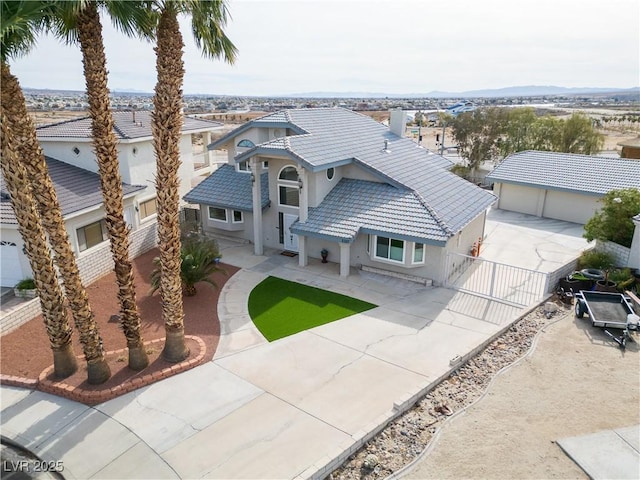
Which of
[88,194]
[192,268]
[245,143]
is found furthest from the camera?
[245,143]

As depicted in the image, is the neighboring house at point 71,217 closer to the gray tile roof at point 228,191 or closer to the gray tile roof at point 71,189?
A: the gray tile roof at point 71,189

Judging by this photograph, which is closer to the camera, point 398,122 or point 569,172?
point 398,122

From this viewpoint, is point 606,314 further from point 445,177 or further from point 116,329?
point 116,329

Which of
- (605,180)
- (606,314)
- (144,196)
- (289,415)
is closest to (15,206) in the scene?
(289,415)

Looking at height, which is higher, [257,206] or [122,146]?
[122,146]

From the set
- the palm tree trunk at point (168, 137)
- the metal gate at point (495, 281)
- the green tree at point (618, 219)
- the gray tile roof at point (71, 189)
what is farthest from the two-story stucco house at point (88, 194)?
the green tree at point (618, 219)

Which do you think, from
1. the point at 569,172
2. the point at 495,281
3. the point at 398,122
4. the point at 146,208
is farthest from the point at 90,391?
the point at 569,172

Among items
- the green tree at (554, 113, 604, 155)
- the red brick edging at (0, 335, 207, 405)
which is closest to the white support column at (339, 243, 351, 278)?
the red brick edging at (0, 335, 207, 405)

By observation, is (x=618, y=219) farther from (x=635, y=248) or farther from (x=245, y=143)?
(x=245, y=143)
